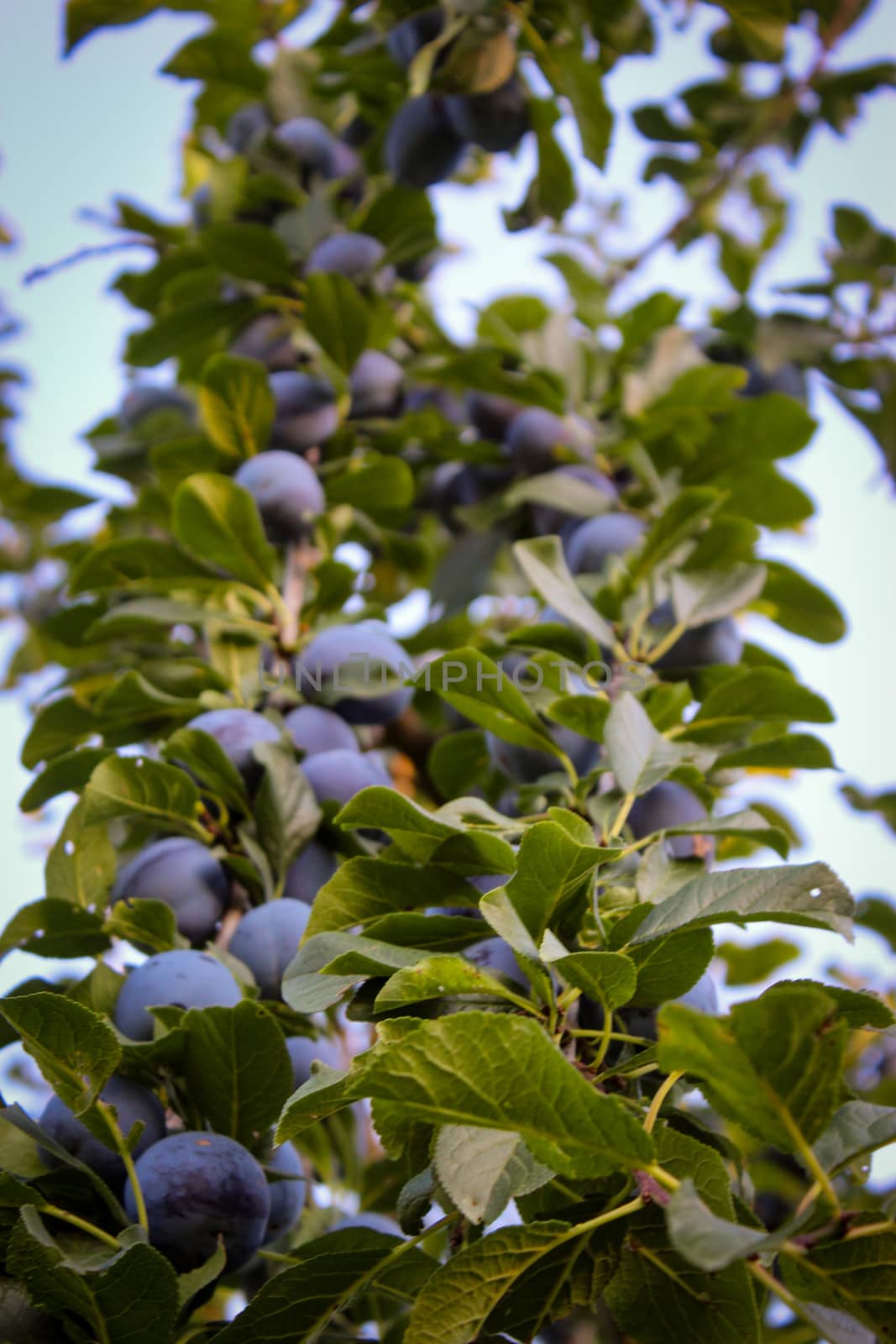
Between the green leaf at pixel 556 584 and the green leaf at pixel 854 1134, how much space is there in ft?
1.74

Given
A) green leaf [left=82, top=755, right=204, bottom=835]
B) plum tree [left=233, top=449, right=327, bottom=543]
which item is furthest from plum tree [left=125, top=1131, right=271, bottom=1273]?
plum tree [left=233, top=449, right=327, bottom=543]

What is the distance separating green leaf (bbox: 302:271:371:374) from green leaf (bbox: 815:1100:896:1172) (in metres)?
1.12

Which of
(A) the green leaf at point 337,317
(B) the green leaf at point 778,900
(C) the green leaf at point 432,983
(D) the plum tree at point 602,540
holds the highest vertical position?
(A) the green leaf at point 337,317

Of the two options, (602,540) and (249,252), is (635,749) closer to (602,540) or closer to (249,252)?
(602,540)

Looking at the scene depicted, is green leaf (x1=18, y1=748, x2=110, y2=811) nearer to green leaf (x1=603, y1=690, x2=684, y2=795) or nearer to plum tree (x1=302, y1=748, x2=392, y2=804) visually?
plum tree (x1=302, y1=748, x2=392, y2=804)

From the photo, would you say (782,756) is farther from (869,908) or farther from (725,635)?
(869,908)

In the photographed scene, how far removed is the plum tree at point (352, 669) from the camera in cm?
118

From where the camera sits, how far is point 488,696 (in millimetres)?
902

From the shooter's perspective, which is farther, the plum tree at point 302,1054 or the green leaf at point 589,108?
the green leaf at point 589,108

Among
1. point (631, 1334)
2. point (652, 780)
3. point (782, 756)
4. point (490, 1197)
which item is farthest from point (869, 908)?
point (490, 1197)

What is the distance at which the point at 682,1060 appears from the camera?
50 centimetres

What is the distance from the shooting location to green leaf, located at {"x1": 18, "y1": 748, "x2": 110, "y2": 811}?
1.10 metres

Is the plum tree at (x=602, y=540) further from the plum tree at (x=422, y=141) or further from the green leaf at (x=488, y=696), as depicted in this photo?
the plum tree at (x=422, y=141)

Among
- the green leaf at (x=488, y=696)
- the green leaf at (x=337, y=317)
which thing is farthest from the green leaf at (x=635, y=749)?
the green leaf at (x=337, y=317)
